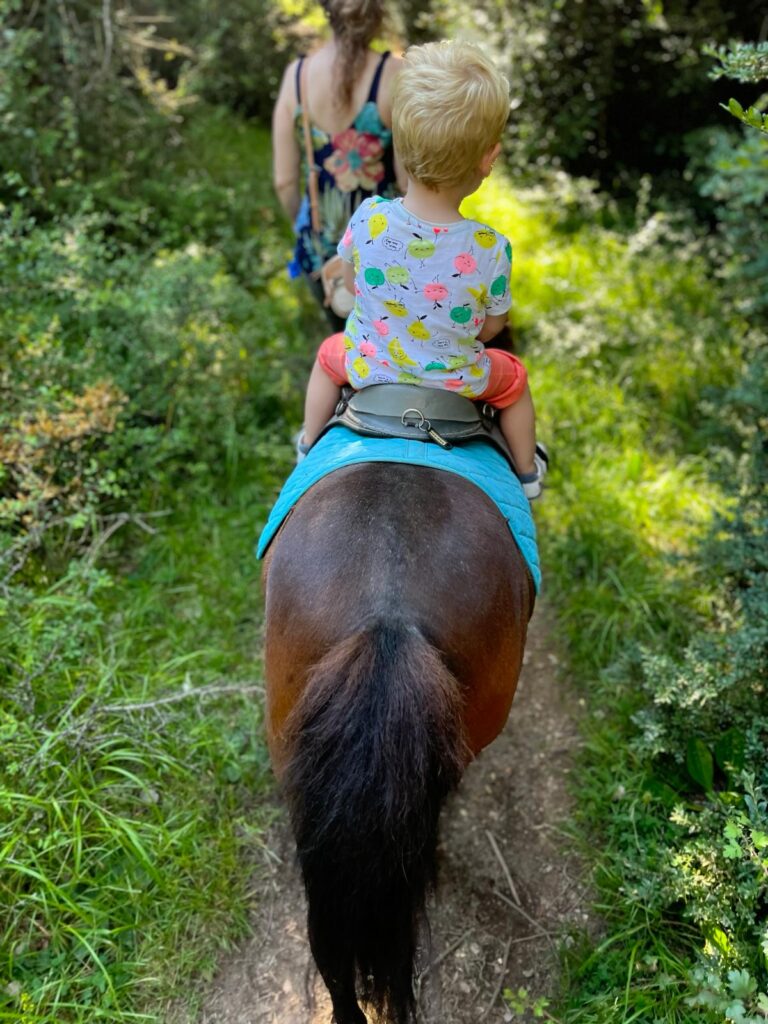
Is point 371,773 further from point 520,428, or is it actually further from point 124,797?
point 124,797

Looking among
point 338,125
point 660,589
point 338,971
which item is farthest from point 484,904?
point 338,125

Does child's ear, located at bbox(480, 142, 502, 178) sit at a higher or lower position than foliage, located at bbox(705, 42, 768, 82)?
lower

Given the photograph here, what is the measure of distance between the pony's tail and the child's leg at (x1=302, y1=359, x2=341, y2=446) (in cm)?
93

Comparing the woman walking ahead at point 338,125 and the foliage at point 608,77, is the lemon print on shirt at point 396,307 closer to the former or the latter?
A: the woman walking ahead at point 338,125

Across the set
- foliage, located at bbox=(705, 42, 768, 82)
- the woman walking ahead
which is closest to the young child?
foliage, located at bbox=(705, 42, 768, 82)

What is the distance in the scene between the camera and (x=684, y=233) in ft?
17.9

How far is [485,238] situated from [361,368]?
0.45 metres

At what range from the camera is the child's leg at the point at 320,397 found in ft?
7.42

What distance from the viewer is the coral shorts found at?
214cm

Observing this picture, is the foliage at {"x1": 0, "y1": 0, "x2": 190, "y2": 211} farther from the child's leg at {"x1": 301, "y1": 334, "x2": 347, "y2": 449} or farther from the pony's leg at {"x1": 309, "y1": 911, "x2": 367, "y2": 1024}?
the pony's leg at {"x1": 309, "y1": 911, "x2": 367, "y2": 1024}

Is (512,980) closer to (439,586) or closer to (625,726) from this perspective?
(625,726)

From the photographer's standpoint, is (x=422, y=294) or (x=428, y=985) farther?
(x=428, y=985)

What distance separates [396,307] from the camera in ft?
6.26

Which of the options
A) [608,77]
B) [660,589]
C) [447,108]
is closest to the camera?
[447,108]
